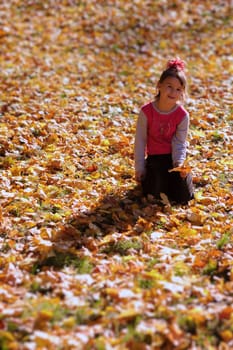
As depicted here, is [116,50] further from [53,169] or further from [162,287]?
[162,287]

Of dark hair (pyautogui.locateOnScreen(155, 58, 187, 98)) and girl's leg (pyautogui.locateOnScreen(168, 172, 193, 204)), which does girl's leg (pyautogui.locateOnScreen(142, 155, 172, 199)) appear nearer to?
girl's leg (pyautogui.locateOnScreen(168, 172, 193, 204))

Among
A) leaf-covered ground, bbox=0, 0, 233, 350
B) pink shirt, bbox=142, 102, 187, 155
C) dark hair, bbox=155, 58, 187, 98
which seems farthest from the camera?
pink shirt, bbox=142, 102, 187, 155

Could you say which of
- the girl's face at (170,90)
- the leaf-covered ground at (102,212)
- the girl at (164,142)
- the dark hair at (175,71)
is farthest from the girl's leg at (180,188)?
the dark hair at (175,71)

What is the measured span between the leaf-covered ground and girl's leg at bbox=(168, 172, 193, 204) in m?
0.10

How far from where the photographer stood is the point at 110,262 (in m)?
3.88

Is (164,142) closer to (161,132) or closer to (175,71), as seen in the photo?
(161,132)

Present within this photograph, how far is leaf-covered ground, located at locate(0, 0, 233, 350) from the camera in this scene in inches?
124

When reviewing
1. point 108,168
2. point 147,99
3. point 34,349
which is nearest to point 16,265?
point 34,349

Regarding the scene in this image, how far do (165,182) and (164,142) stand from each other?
1.37 feet

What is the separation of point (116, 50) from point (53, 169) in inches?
228

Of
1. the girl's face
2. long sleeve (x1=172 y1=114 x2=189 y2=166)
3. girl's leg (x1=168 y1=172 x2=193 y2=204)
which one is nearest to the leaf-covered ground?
girl's leg (x1=168 y1=172 x2=193 y2=204)

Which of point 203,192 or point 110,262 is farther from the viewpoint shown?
point 203,192

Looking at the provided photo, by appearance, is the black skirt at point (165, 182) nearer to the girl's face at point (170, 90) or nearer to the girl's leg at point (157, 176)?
the girl's leg at point (157, 176)

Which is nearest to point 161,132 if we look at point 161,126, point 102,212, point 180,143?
point 161,126
